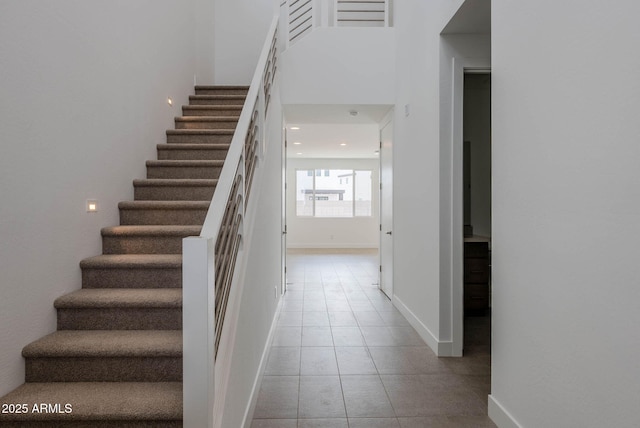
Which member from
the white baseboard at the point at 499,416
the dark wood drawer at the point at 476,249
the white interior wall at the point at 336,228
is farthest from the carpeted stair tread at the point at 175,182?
the white interior wall at the point at 336,228

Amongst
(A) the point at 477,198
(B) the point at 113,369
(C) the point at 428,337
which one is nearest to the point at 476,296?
(C) the point at 428,337

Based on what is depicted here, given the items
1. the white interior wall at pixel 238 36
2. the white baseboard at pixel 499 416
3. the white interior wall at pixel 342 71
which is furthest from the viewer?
the white interior wall at pixel 238 36

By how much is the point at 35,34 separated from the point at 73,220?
104cm

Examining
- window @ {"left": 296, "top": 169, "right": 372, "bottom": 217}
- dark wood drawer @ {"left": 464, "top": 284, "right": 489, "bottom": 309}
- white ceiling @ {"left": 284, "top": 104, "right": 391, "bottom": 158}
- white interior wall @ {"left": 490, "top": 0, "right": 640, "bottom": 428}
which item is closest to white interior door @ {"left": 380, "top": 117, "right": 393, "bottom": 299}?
white ceiling @ {"left": 284, "top": 104, "right": 391, "bottom": 158}

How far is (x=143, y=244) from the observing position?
267 cm

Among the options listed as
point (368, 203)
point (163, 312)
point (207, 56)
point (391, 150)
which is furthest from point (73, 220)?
point (368, 203)

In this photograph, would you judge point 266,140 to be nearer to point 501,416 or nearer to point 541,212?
point 541,212

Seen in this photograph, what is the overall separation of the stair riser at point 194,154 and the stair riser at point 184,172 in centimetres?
25

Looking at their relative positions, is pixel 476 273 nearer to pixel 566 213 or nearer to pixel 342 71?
pixel 566 213

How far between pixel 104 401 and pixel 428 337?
269 cm

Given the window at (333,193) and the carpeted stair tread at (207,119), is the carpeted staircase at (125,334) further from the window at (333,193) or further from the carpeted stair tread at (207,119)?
the window at (333,193)

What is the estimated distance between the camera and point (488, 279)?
4.23 meters

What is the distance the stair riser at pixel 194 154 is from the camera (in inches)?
144

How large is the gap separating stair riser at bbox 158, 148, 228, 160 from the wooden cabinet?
109 inches
